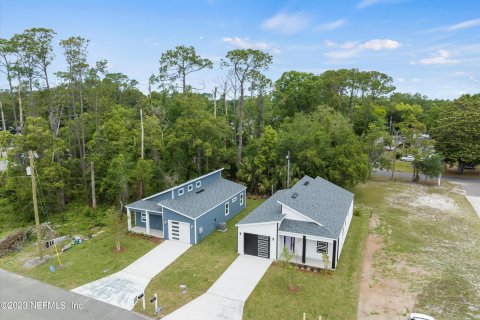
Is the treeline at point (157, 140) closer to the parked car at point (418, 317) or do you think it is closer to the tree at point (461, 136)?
the tree at point (461, 136)

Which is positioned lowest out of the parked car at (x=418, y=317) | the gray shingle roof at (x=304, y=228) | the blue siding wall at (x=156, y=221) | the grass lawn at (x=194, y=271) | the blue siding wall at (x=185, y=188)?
the grass lawn at (x=194, y=271)

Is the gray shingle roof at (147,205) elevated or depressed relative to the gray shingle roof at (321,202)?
depressed

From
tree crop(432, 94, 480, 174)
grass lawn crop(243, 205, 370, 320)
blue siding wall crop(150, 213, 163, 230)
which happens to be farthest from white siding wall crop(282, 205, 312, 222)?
tree crop(432, 94, 480, 174)

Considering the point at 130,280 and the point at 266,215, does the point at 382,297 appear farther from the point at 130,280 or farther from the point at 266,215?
the point at 130,280

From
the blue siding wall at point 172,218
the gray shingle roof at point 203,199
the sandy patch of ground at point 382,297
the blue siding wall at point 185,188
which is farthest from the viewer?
the blue siding wall at point 185,188

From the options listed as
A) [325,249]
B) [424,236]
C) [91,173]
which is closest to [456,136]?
[424,236]

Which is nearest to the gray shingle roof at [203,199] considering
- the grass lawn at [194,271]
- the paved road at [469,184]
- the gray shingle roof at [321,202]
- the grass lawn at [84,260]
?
the grass lawn at [194,271]

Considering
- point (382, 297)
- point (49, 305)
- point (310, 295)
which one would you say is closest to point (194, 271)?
point (310, 295)

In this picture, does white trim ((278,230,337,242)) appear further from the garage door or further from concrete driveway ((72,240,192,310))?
concrete driveway ((72,240,192,310))
